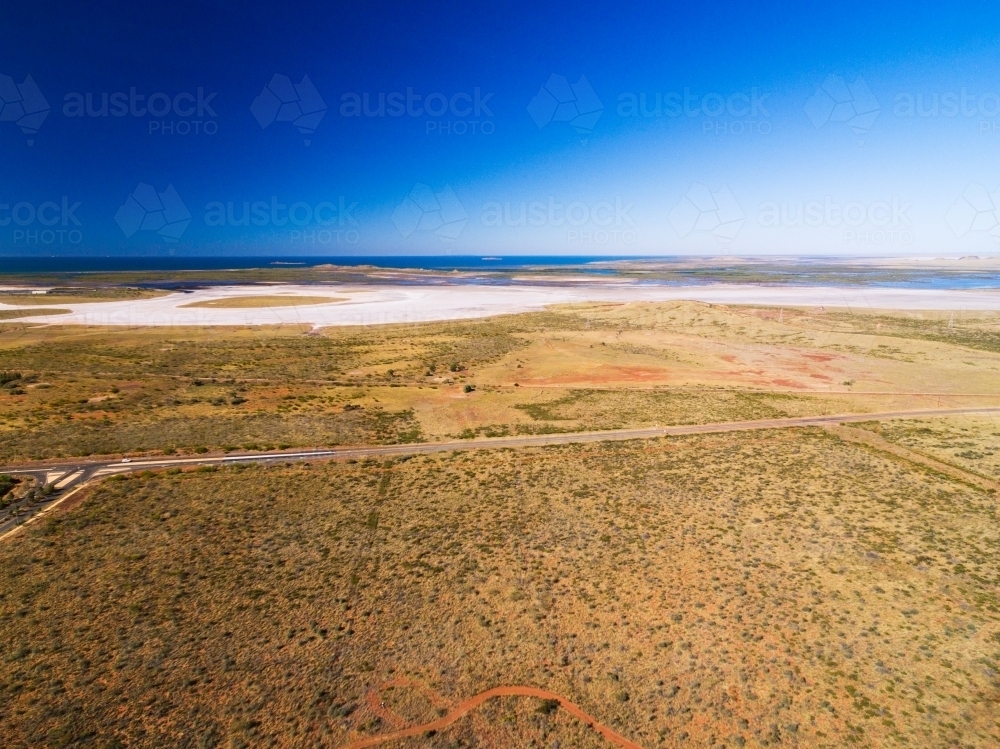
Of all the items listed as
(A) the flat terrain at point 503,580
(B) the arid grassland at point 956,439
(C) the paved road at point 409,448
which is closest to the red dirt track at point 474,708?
(A) the flat terrain at point 503,580

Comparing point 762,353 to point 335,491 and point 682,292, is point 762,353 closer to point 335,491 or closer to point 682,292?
point 335,491

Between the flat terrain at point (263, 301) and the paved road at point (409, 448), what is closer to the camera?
the paved road at point (409, 448)

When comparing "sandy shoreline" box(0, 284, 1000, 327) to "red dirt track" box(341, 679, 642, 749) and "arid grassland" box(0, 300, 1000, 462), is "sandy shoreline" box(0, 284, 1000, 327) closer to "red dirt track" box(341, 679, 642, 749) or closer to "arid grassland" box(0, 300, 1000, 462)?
"arid grassland" box(0, 300, 1000, 462)

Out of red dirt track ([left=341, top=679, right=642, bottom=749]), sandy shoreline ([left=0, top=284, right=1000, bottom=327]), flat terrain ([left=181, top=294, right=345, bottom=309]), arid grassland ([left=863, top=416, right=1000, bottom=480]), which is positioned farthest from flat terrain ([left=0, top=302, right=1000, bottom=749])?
flat terrain ([left=181, top=294, right=345, bottom=309])

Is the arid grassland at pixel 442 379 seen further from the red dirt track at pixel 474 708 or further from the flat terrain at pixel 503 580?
the red dirt track at pixel 474 708

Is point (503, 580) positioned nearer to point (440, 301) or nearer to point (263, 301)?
point (440, 301)

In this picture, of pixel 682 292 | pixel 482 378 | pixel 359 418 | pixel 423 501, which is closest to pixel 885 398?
pixel 482 378
